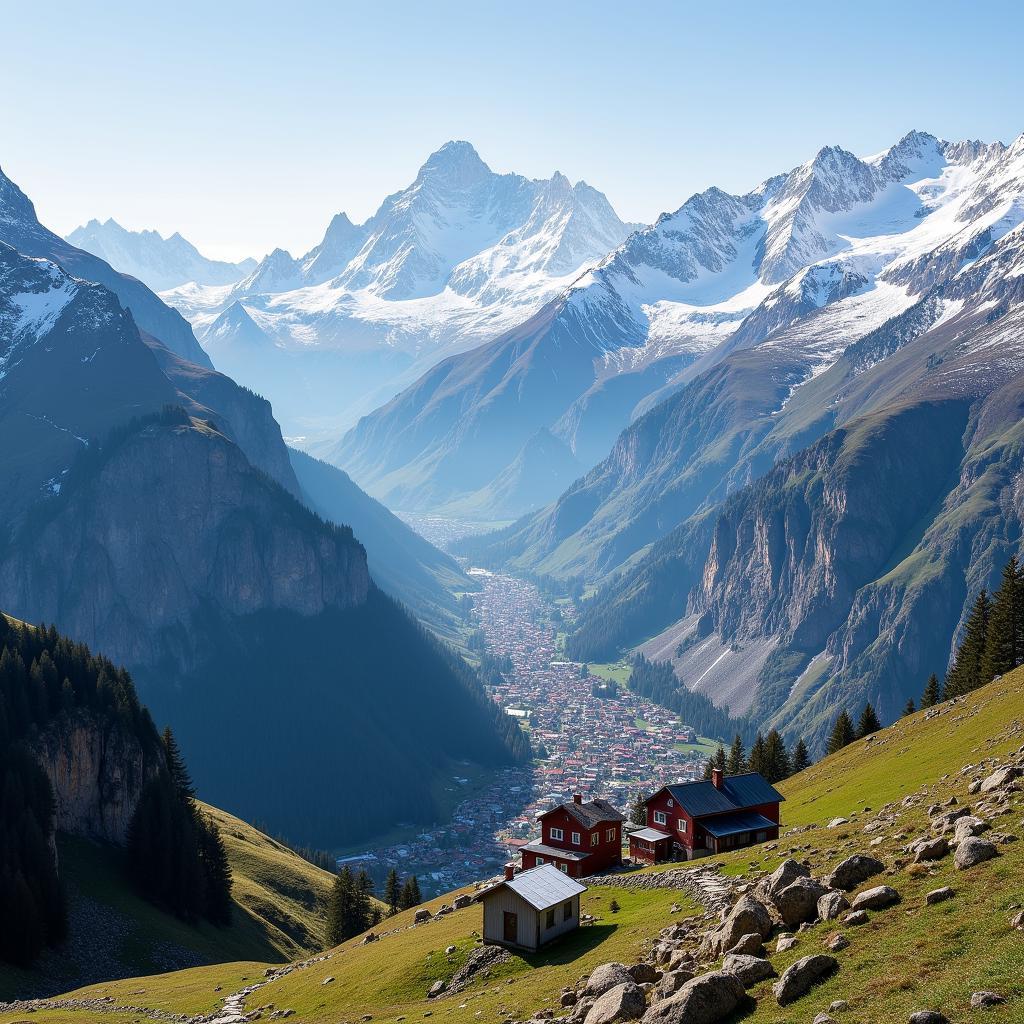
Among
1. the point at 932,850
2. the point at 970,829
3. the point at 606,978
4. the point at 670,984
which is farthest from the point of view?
the point at 606,978

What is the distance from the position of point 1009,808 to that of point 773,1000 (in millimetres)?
17489

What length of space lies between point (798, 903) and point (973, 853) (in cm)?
696

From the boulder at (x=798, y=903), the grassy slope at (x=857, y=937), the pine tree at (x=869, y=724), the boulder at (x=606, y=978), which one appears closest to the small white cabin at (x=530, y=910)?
the grassy slope at (x=857, y=937)

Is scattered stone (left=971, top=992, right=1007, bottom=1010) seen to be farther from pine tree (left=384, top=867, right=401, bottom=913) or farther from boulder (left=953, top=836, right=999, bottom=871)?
pine tree (left=384, top=867, right=401, bottom=913)

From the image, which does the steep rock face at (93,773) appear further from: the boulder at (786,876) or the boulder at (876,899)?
the boulder at (876,899)

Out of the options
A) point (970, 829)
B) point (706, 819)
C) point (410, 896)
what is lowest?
point (970, 829)

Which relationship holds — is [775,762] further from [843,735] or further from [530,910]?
[530,910]

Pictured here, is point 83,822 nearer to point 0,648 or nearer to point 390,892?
point 0,648

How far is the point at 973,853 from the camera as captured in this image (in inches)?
1716

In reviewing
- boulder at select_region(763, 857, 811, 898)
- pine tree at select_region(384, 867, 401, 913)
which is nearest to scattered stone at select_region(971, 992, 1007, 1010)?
boulder at select_region(763, 857, 811, 898)

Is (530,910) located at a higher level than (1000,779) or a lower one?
lower

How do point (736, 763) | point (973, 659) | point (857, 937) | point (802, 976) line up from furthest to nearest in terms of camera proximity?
point (736, 763) < point (973, 659) < point (857, 937) < point (802, 976)

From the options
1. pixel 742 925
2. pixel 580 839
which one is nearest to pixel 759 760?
pixel 580 839

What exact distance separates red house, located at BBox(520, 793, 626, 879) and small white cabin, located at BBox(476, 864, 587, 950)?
17.9m
